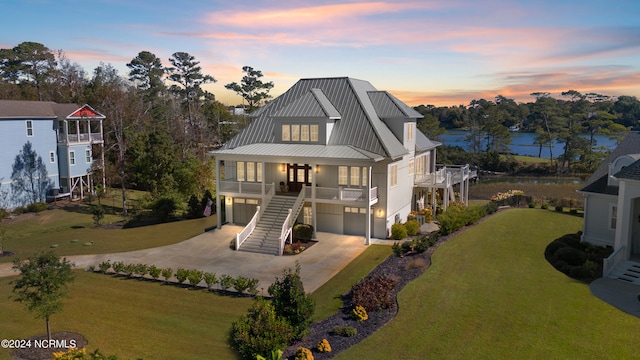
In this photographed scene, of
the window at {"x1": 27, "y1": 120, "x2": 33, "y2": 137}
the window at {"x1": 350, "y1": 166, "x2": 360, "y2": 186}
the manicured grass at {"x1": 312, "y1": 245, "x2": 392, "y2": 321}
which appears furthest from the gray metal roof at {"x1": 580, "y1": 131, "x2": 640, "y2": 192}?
the window at {"x1": 27, "y1": 120, "x2": 33, "y2": 137}

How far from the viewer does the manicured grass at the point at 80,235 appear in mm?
29203

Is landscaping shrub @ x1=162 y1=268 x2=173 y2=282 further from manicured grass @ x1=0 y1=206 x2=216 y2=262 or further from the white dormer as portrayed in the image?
the white dormer

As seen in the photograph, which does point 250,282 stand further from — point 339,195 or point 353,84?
point 353,84

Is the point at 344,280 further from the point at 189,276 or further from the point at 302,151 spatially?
the point at 302,151

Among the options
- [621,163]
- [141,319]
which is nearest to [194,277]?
[141,319]

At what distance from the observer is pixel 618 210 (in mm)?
21719

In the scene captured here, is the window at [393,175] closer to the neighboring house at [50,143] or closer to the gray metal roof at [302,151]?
the gray metal roof at [302,151]

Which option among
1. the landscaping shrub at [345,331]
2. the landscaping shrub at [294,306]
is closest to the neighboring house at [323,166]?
the landscaping shrub at [294,306]

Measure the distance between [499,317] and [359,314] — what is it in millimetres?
5254

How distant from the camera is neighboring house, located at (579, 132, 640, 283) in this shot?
69.3 feet

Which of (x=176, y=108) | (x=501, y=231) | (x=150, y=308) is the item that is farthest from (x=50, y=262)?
(x=176, y=108)

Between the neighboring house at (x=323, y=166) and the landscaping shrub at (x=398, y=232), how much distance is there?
0.61 metres

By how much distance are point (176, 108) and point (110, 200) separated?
89.9ft

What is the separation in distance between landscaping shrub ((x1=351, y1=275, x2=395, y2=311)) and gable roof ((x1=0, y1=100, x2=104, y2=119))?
36440mm
